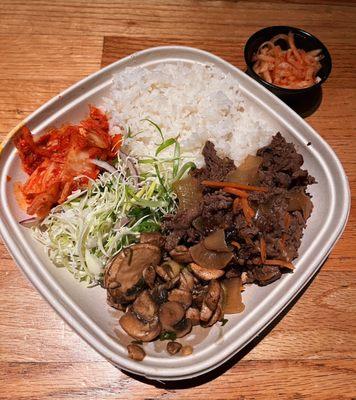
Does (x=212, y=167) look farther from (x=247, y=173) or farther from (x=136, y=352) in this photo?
(x=136, y=352)

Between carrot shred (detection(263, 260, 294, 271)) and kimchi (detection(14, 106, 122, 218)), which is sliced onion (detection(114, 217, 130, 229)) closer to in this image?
kimchi (detection(14, 106, 122, 218))

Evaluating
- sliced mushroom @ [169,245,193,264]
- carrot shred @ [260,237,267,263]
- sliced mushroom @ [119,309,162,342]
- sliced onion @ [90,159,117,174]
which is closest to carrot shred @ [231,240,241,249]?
carrot shred @ [260,237,267,263]

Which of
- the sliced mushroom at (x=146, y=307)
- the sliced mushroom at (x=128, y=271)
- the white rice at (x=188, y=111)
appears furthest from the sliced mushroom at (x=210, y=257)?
the white rice at (x=188, y=111)

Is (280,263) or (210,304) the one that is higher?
(280,263)

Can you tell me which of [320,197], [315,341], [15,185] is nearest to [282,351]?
[315,341]

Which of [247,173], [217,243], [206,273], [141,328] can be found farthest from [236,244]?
[141,328]
